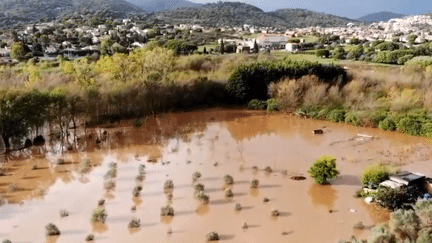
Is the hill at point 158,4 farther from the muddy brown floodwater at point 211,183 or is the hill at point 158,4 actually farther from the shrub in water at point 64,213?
the shrub in water at point 64,213

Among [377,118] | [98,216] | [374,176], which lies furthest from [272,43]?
[98,216]

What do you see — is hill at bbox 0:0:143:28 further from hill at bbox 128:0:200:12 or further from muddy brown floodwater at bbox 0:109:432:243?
hill at bbox 128:0:200:12

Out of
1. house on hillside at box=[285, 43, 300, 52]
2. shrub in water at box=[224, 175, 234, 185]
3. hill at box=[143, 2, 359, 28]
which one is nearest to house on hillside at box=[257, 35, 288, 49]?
house on hillside at box=[285, 43, 300, 52]

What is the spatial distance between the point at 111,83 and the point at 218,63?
13.0 metres

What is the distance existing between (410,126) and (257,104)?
10672 mm

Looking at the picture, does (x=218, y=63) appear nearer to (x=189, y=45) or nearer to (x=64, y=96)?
(x=189, y=45)

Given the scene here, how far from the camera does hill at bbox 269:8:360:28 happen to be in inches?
5925

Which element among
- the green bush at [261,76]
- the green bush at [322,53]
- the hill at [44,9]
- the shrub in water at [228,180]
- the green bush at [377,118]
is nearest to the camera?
the shrub in water at [228,180]

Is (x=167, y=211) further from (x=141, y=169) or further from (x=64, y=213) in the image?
(x=141, y=169)

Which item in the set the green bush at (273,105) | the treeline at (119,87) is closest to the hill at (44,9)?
the treeline at (119,87)

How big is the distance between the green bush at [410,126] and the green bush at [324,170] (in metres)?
9.77

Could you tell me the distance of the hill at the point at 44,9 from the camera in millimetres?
72031

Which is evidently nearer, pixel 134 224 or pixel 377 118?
pixel 134 224

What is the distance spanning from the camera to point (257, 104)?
29266 mm
